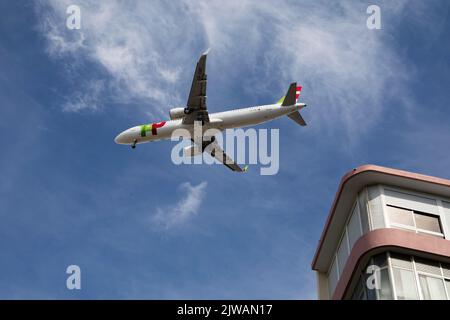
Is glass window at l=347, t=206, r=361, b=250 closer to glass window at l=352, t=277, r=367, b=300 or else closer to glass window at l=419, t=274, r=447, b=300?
glass window at l=352, t=277, r=367, b=300

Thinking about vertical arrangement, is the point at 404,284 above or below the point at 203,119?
below

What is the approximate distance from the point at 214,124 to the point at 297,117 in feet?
23.9

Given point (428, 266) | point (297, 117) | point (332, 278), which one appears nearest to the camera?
point (428, 266)

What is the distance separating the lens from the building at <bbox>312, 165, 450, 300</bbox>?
29359 millimetres

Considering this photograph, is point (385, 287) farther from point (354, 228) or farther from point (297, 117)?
point (297, 117)

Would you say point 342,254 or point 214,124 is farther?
point 214,124

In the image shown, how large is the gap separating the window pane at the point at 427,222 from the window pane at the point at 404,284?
148 inches

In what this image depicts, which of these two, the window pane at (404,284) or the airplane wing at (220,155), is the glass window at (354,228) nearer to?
the window pane at (404,284)

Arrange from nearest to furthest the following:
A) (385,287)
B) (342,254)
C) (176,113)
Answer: (385,287) → (342,254) → (176,113)

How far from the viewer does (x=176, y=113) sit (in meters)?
56.7

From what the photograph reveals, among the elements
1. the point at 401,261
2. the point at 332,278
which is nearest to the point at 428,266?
the point at 401,261

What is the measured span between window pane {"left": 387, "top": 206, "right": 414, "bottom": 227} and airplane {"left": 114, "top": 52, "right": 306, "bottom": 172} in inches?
795
